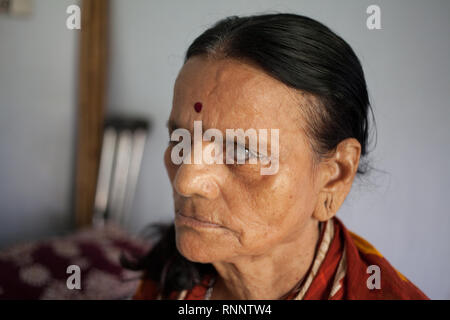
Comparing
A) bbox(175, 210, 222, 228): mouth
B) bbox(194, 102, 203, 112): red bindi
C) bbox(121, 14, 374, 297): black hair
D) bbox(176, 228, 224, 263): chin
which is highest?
bbox(121, 14, 374, 297): black hair

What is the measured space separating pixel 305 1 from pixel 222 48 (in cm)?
40

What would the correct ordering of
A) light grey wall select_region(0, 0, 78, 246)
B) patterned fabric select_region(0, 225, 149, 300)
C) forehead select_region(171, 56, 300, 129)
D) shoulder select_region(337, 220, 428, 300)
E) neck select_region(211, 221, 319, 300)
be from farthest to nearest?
light grey wall select_region(0, 0, 78, 246), patterned fabric select_region(0, 225, 149, 300), neck select_region(211, 221, 319, 300), shoulder select_region(337, 220, 428, 300), forehead select_region(171, 56, 300, 129)

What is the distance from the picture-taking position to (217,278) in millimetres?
1245

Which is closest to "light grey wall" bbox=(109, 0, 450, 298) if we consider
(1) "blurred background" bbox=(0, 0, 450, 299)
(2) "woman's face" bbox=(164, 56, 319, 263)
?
(1) "blurred background" bbox=(0, 0, 450, 299)

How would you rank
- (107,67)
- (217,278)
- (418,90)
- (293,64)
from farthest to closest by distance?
(107,67), (217,278), (418,90), (293,64)

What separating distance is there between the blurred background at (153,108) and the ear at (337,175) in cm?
23

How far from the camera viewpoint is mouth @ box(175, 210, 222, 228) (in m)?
0.90

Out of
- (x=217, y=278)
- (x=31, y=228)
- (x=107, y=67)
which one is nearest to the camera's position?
(x=217, y=278)

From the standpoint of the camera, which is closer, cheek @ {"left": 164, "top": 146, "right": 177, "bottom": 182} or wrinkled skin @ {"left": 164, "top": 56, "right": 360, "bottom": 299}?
wrinkled skin @ {"left": 164, "top": 56, "right": 360, "bottom": 299}

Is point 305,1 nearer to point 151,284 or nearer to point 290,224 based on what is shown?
point 290,224

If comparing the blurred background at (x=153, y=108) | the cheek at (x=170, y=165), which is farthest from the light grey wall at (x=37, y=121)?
the cheek at (x=170, y=165)

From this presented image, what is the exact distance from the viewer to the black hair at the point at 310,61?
0.81 meters

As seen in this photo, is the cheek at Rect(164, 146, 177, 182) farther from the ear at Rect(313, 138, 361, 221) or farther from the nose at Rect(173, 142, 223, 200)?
the ear at Rect(313, 138, 361, 221)
